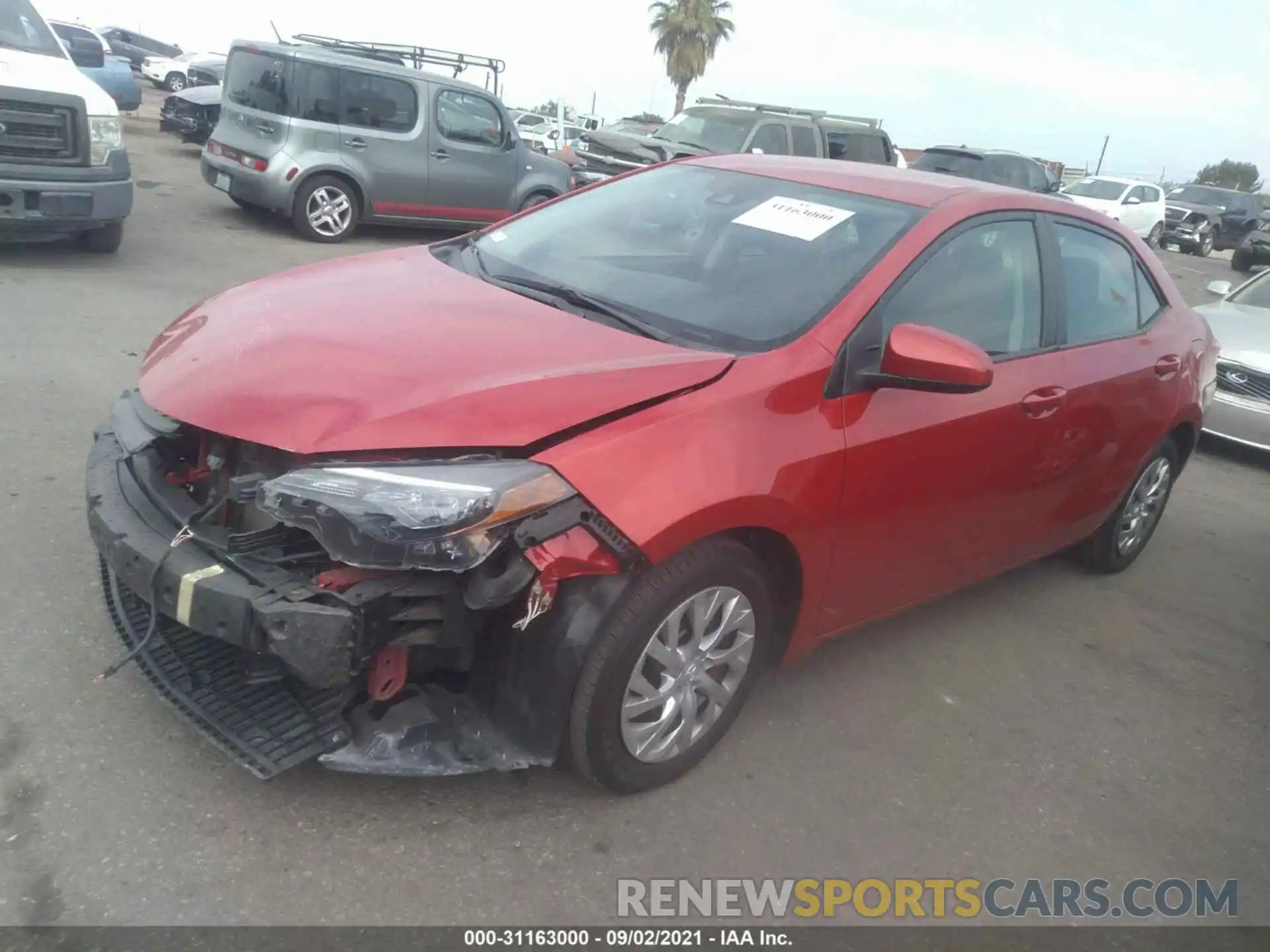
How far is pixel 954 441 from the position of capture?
130 inches

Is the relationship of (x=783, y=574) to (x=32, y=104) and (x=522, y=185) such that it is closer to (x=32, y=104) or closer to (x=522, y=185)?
(x=32, y=104)

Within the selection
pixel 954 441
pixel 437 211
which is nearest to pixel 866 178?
pixel 954 441

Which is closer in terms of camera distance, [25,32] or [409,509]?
[409,509]

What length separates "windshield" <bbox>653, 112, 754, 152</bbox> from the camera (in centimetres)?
1304

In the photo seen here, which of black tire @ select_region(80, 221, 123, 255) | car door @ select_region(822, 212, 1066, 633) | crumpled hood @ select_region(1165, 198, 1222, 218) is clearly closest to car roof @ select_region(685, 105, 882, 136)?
black tire @ select_region(80, 221, 123, 255)

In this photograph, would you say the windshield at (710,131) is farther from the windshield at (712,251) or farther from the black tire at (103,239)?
the windshield at (712,251)

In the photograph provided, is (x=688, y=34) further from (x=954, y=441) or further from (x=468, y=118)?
(x=954, y=441)

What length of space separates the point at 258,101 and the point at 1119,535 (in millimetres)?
9018

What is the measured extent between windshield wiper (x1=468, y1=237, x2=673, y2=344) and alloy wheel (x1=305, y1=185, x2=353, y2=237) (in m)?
7.57

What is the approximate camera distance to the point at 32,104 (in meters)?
7.11

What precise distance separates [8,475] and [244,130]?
23.8ft

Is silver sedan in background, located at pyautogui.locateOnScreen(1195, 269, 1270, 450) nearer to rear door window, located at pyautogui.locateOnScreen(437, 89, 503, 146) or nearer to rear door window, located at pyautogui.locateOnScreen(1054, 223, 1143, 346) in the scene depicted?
rear door window, located at pyautogui.locateOnScreen(1054, 223, 1143, 346)

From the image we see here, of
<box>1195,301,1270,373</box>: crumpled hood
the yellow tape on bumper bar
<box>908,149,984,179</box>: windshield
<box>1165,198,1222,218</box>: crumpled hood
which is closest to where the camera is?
the yellow tape on bumper bar

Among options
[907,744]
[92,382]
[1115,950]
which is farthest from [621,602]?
→ [92,382]
